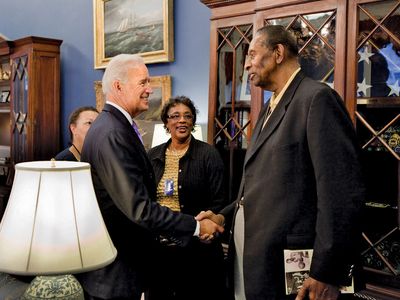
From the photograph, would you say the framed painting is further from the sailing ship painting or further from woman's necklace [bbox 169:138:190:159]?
woman's necklace [bbox 169:138:190:159]

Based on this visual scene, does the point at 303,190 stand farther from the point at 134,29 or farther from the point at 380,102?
the point at 134,29

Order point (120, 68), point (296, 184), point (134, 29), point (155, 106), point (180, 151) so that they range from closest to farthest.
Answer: point (296, 184), point (120, 68), point (180, 151), point (155, 106), point (134, 29)

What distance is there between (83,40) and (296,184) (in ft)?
13.2

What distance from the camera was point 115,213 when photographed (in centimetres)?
186

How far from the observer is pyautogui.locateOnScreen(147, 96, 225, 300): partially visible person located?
9.21ft

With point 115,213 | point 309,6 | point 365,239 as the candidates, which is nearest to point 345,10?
point 309,6

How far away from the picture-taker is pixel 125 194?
1779mm

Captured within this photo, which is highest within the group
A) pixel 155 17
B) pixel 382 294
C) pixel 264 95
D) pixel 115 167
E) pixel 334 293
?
pixel 155 17

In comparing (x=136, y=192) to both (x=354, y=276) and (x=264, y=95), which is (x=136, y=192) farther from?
(x=264, y=95)

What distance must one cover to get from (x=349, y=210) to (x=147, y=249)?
82 cm

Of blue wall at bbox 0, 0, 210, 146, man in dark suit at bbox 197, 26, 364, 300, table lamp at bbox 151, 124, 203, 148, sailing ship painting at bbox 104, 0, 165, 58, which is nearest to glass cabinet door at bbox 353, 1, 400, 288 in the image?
man in dark suit at bbox 197, 26, 364, 300

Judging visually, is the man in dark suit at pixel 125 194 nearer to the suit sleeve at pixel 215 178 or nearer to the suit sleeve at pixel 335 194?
the suit sleeve at pixel 335 194

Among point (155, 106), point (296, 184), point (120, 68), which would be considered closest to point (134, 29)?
point (155, 106)

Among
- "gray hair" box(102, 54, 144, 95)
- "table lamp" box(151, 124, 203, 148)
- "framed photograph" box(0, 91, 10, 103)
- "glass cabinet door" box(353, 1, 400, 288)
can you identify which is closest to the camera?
"gray hair" box(102, 54, 144, 95)
